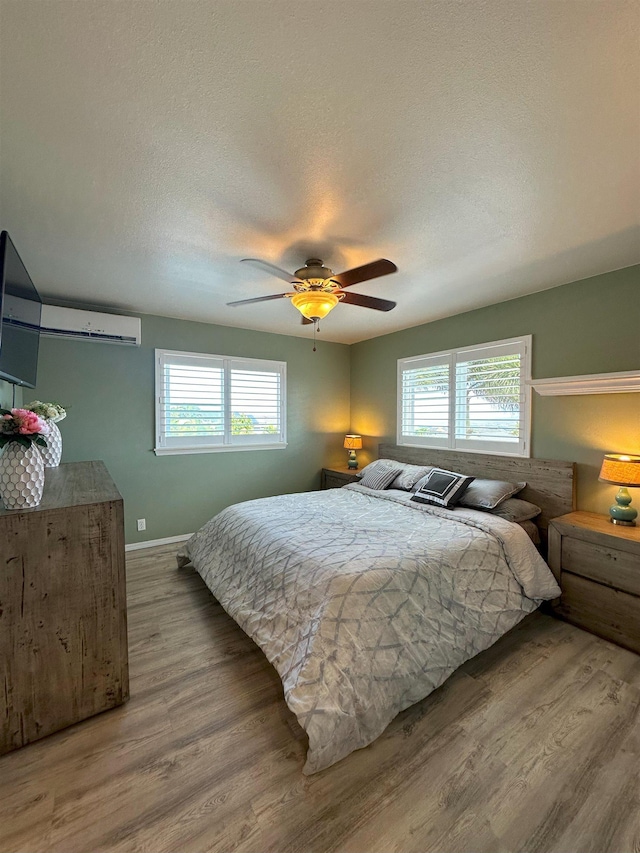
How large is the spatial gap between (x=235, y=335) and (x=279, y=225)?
2476 mm

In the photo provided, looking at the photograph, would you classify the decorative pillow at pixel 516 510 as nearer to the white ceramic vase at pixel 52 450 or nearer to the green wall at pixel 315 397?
the green wall at pixel 315 397

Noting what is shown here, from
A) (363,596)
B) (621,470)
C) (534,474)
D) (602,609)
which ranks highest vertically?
(621,470)

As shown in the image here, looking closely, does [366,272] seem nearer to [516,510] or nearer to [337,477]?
[516,510]

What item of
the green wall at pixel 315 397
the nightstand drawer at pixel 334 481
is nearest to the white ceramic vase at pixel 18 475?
the green wall at pixel 315 397

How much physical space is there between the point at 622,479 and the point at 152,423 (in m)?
4.23

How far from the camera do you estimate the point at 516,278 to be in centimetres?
289

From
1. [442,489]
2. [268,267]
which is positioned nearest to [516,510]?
[442,489]

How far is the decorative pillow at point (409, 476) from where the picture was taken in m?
3.70

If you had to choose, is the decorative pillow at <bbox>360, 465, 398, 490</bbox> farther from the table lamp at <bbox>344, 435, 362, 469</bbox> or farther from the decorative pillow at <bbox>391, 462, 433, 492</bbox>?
the table lamp at <bbox>344, 435, 362, 469</bbox>

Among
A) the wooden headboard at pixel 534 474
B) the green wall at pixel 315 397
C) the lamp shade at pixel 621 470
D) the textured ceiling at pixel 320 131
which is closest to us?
the textured ceiling at pixel 320 131

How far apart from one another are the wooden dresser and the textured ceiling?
1575 millimetres

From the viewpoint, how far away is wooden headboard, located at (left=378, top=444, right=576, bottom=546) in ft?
9.68

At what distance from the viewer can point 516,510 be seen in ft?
9.57

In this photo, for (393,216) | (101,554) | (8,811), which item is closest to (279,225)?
(393,216)
